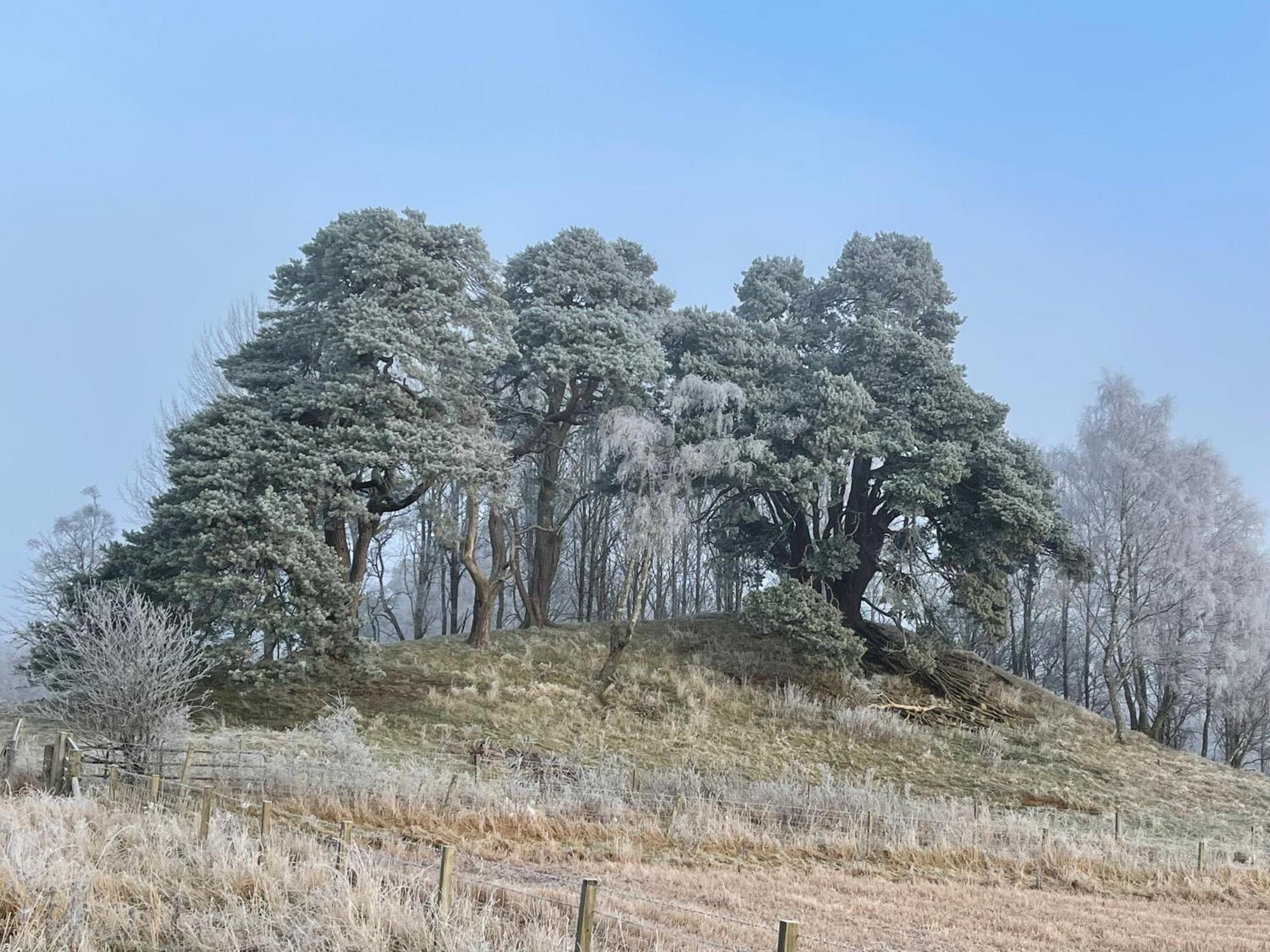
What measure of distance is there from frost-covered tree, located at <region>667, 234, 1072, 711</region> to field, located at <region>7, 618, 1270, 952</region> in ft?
11.7

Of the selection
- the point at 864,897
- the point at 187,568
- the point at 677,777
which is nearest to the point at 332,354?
the point at 187,568

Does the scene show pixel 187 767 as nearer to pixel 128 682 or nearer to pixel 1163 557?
pixel 128 682

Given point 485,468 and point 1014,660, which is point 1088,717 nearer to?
point 1014,660

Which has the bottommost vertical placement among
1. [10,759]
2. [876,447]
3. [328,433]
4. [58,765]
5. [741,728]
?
[10,759]

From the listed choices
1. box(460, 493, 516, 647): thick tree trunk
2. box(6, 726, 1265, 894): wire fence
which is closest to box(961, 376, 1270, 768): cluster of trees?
box(6, 726, 1265, 894): wire fence

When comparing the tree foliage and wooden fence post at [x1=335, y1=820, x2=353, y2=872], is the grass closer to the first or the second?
wooden fence post at [x1=335, y1=820, x2=353, y2=872]

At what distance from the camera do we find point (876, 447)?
25.9 m

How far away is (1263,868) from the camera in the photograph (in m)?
12.7

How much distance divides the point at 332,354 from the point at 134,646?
10.0m

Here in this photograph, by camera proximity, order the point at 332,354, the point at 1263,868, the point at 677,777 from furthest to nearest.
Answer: the point at 332,354 → the point at 677,777 → the point at 1263,868

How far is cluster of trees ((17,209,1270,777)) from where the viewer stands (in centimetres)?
2030

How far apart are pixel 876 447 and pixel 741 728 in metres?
8.64

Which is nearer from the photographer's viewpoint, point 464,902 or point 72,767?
point 464,902

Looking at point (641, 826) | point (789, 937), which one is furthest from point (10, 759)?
point (789, 937)
